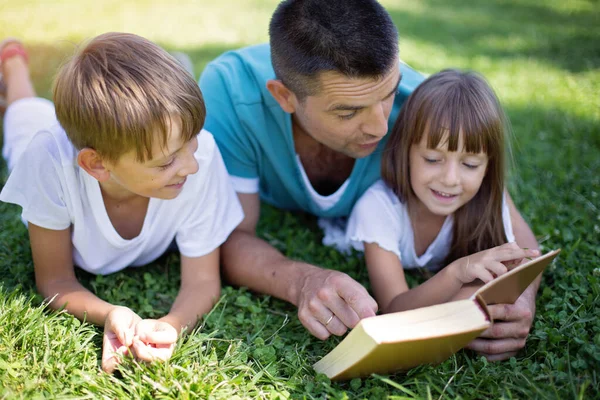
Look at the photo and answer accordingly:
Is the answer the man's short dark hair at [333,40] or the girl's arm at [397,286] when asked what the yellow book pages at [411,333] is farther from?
the man's short dark hair at [333,40]

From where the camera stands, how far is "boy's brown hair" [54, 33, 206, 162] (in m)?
1.90

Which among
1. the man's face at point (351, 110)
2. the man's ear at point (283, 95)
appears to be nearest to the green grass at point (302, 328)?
the man's face at point (351, 110)

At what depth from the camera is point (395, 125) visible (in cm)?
255

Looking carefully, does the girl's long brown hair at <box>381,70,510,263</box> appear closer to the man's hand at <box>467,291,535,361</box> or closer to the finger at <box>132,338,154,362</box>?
the man's hand at <box>467,291,535,361</box>

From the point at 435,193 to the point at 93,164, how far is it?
54.4 inches

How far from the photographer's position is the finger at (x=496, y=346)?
2.03 m

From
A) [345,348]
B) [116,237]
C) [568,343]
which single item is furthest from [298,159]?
[568,343]

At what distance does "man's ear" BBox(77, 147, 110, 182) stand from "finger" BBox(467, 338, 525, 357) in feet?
4.81

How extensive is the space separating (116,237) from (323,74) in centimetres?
105

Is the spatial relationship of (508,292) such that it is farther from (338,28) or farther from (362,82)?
(338,28)

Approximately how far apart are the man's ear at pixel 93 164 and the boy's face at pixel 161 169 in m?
0.03

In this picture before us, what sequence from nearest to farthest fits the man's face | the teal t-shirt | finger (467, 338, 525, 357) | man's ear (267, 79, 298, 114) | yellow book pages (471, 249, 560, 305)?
yellow book pages (471, 249, 560, 305), finger (467, 338, 525, 357), the man's face, man's ear (267, 79, 298, 114), the teal t-shirt

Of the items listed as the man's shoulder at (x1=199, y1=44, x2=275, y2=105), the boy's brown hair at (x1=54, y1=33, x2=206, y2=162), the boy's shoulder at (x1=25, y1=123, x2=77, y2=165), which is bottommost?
the boy's shoulder at (x1=25, y1=123, x2=77, y2=165)

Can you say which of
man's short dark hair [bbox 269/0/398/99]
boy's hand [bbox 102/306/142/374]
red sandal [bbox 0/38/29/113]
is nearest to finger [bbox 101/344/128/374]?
boy's hand [bbox 102/306/142/374]
